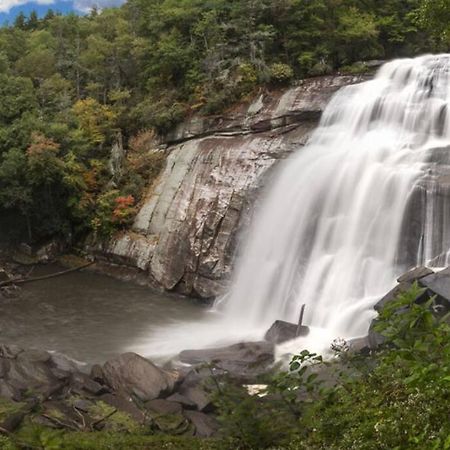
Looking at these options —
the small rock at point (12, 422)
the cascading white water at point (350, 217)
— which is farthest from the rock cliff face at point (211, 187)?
the small rock at point (12, 422)

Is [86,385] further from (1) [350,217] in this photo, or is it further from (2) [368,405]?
(1) [350,217]

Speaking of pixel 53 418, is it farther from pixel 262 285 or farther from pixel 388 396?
pixel 262 285

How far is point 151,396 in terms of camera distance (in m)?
13.1

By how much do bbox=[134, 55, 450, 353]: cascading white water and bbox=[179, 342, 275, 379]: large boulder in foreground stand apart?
132 cm

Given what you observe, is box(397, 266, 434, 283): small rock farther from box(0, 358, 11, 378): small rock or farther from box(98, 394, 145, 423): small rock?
box(0, 358, 11, 378): small rock

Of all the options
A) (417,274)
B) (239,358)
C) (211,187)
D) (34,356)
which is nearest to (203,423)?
(239,358)

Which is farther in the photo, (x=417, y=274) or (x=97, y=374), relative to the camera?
(x=417, y=274)

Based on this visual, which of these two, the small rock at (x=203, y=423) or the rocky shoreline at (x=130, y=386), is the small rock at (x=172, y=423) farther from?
the small rock at (x=203, y=423)

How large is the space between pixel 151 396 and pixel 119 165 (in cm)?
1721

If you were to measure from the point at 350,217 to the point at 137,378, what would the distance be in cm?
953

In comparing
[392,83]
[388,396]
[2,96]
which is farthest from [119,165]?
[388,396]

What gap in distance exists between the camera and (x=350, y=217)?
1917 cm

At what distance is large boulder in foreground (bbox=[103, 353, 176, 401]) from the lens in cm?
1324

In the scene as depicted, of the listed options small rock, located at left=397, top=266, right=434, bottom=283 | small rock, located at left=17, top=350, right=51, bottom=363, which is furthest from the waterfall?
small rock, located at left=17, top=350, right=51, bottom=363
